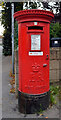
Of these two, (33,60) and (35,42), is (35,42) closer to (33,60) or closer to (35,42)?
(35,42)

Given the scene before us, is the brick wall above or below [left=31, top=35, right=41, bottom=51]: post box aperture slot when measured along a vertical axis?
below

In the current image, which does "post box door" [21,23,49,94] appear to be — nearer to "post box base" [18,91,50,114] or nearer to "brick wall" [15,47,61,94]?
"post box base" [18,91,50,114]

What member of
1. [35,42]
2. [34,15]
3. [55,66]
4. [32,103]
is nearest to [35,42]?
[35,42]

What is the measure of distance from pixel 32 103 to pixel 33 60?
3.24 ft

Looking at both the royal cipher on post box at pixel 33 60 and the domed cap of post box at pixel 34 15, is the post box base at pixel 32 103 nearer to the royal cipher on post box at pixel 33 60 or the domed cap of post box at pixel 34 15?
A: the royal cipher on post box at pixel 33 60

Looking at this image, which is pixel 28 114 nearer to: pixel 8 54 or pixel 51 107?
pixel 51 107

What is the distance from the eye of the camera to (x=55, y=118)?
2.99 m

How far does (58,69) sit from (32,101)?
184 cm

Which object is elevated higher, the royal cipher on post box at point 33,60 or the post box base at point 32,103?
the royal cipher on post box at point 33,60

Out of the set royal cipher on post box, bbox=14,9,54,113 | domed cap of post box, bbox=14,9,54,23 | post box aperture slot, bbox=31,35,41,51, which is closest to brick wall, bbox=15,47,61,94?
royal cipher on post box, bbox=14,9,54,113

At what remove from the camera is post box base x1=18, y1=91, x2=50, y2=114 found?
10.3ft

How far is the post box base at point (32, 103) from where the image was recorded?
123 inches

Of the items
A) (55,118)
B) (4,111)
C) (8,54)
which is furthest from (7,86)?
(8,54)

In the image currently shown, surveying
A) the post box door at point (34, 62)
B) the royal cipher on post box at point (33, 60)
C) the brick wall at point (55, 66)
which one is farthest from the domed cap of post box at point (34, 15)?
the brick wall at point (55, 66)
